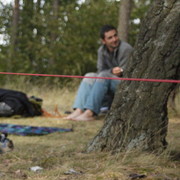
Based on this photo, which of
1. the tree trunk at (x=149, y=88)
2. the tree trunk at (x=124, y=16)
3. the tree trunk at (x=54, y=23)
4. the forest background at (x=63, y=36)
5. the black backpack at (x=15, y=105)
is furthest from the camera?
the tree trunk at (x=54, y=23)

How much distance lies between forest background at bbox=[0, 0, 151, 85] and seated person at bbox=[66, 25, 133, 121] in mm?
4415

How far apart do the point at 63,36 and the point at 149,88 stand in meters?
7.89

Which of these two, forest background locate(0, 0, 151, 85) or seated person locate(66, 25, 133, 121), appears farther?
forest background locate(0, 0, 151, 85)

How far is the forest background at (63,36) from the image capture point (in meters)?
9.98

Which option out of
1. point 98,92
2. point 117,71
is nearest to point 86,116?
point 98,92

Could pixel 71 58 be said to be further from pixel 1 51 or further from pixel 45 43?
pixel 1 51

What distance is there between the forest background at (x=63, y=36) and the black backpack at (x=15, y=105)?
4438mm

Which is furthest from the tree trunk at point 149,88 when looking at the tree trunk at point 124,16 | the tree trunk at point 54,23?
the tree trunk at point 54,23

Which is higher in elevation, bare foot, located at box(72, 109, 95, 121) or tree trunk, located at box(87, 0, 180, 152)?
tree trunk, located at box(87, 0, 180, 152)

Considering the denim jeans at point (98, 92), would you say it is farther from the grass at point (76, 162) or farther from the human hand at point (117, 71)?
the grass at point (76, 162)

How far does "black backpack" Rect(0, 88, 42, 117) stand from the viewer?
5.07 metres

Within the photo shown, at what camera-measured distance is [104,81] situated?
16.5ft

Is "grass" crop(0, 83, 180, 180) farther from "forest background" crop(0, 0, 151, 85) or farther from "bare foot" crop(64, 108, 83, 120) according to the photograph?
"forest background" crop(0, 0, 151, 85)

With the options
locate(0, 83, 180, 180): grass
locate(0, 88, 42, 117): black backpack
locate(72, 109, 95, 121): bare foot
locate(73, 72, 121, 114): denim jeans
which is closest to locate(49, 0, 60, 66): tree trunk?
locate(0, 88, 42, 117): black backpack
